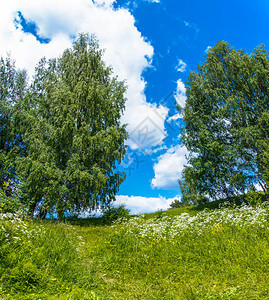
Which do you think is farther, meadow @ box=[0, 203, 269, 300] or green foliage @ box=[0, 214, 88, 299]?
meadow @ box=[0, 203, 269, 300]

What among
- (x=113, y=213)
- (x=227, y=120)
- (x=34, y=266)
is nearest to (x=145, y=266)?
(x=34, y=266)

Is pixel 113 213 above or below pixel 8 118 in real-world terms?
below

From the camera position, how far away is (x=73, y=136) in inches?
653

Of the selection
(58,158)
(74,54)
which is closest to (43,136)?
(58,158)

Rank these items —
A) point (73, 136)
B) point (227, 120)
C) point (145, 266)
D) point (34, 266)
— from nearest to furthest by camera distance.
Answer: point (34, 266)
point (145, 266)
point (73, 136)
point (227, 120)

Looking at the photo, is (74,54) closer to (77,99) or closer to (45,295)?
(77,99)

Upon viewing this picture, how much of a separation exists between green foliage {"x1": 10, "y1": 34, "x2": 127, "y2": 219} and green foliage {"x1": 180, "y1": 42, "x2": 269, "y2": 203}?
8196 millimetres

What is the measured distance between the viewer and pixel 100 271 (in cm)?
627

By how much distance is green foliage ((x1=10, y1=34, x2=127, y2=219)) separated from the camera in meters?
15.0

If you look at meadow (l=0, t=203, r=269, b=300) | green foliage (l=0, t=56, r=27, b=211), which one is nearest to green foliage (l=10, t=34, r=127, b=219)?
green foliage (l=0, t=56, r=27, b=211)

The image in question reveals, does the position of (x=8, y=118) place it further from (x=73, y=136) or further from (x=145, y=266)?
(x=145, y=266)

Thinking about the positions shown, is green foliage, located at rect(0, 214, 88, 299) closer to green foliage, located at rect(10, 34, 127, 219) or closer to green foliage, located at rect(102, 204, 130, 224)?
green foliage, located at rect(10, 34, 127, 219)

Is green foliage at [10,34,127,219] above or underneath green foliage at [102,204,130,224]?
above

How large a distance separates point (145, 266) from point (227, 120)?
1767 cm
